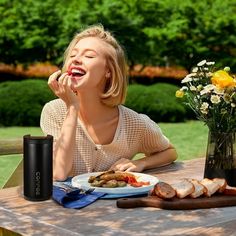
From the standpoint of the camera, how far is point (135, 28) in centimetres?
1487

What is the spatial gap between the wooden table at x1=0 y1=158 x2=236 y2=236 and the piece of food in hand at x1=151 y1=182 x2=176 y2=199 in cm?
6

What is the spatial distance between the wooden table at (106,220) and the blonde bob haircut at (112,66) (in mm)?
698

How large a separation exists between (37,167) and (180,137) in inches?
333

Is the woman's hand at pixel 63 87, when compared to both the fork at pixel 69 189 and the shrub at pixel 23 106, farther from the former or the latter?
the shrub at pixel 23 106

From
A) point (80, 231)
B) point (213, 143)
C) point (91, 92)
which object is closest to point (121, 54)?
point (91, 92)

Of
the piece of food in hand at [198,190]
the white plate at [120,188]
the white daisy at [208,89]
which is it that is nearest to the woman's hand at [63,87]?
the white plate at [120,188]

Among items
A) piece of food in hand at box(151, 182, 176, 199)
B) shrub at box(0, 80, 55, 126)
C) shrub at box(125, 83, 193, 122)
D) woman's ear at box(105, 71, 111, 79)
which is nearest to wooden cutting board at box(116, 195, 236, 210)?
piece of food in hand at box(151, 182, 176, 199)

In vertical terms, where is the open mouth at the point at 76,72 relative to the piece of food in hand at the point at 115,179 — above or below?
above

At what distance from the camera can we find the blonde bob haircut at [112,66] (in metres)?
2.82

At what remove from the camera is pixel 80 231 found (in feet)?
6.20

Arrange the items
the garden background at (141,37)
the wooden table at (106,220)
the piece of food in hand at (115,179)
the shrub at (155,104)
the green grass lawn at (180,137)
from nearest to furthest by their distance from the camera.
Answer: the wooden table at (106,220), the piece of food in hand at (115,179), the green grass lawn at (180,137), the shrub at (155,104), the garden background at (141,37)

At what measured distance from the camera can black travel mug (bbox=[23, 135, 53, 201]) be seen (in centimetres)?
213

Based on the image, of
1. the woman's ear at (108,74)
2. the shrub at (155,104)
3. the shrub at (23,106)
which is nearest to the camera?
the woman's ear at (108,74)

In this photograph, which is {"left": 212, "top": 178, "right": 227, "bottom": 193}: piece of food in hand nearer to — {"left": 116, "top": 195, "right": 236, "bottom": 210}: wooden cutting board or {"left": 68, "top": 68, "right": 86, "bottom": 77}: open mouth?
{"left": 116, "top": 195, "right": 236, "bottom": 210}: wooden cutting board
